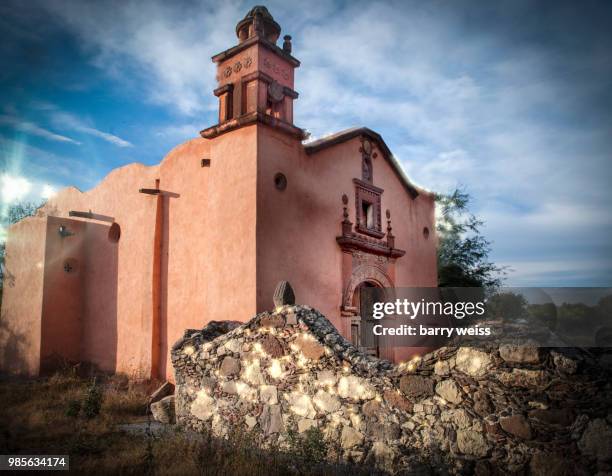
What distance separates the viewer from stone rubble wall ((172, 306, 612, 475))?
411cm

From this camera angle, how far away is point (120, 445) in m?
6.44

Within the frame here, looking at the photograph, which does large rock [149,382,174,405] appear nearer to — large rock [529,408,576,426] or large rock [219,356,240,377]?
large rock [219,356,240,377]

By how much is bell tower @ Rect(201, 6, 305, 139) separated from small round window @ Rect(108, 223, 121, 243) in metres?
4.70

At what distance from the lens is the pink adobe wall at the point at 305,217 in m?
9.99

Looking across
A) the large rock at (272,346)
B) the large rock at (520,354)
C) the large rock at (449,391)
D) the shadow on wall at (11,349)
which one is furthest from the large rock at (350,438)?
the shadow on wall at (11,349)

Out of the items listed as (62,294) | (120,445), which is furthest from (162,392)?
(62,294)

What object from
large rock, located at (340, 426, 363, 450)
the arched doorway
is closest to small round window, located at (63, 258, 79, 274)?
the arched doorway

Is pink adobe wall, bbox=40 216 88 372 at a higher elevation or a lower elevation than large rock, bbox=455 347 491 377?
higher

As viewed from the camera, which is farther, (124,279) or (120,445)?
(124,279)

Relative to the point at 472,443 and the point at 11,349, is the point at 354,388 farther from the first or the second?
the point at 11,349

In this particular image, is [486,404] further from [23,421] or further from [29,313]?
[29,313]

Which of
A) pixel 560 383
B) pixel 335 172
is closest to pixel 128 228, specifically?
pixel 335 172

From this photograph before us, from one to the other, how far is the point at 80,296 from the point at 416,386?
12060 mm

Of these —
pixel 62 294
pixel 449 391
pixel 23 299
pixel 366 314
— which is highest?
pixel 62 294
